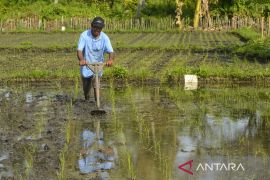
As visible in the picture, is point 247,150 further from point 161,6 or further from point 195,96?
point 161,6

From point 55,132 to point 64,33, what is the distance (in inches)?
920

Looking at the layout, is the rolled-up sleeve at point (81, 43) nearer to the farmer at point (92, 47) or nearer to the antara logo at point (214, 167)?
the farmer at point (92, 47)

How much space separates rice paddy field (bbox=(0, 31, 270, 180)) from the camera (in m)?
5.22

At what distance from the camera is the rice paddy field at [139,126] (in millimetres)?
5223

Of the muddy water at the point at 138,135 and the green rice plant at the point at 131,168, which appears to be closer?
the green rice plant at the point at 131,168

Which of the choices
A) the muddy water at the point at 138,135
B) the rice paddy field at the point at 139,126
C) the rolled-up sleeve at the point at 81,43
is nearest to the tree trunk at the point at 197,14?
the rice paddy field at the point at 139,126

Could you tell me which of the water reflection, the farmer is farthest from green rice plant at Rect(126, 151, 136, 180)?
the farmer

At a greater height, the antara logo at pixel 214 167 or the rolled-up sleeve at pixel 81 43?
the rolled-up sleeve at pixel 81 43

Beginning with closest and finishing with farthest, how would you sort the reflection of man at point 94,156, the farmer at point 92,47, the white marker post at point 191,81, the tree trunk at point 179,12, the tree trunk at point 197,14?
1. the reflection of man at point 94,156
2. the farmer at point 92,47
3. the white marker post at point 191,81
4. the tree trunk at point 179,12
5. the tree trunk at point 197,14

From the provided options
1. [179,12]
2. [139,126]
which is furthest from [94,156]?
[179,12]

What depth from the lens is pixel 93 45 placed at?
8500mm

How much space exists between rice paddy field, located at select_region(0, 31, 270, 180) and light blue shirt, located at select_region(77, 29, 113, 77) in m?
0.76

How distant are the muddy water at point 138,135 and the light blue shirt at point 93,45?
759 millimetres

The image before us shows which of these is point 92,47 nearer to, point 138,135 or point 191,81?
point 138,135
